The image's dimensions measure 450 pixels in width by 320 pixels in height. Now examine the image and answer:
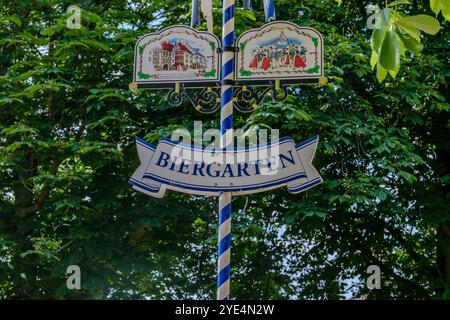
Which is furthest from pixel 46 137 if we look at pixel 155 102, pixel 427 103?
pixel 427 103

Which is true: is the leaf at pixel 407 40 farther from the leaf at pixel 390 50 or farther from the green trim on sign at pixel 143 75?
the green trim on sign at pixel 143 75

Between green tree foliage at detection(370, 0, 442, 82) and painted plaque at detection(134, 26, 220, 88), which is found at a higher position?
painted plaque at detection(134, 26, 220, 88)

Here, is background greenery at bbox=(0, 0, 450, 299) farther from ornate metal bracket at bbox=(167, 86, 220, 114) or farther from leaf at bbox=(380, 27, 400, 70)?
leaf at bbox=(380, 27, 400, 70)

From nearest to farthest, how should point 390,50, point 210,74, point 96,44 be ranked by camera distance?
point 390,50 < point 210,74 < point 96,44

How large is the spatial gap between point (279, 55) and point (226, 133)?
73 centimetres

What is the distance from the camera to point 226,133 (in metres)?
5.54

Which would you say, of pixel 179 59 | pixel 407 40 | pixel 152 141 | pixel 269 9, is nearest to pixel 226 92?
pixel 179 59

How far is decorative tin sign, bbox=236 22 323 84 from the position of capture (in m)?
5.68

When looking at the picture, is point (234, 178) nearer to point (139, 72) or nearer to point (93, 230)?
point (139, 72)

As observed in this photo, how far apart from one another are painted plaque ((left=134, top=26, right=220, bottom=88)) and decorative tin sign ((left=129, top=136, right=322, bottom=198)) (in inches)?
21.2

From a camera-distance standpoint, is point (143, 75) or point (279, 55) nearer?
point (279, 55)

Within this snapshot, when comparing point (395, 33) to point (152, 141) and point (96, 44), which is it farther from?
point (96, 44)

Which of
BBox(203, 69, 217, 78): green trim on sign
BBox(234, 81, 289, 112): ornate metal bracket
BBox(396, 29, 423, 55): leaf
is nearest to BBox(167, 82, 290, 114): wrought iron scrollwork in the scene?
BBox(234, 81, 289, 112): ornate metal bracket

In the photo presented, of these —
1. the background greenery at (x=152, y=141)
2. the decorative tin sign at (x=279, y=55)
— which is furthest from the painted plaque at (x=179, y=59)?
the background greenery at (x=152, y=141)
